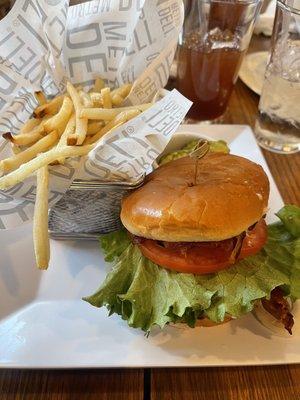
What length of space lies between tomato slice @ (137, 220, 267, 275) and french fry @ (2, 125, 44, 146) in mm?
409

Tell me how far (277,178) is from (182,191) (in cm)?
69

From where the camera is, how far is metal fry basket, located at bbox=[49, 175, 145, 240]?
3.67 feet

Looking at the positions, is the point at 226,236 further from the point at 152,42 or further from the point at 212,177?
the point at 152,42

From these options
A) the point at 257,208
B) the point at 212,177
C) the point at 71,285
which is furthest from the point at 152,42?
the point at 71,285

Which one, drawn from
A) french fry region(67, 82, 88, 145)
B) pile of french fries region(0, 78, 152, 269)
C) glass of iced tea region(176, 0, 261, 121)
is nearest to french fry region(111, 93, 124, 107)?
pile of french fries region(0, 78, 152, 269)

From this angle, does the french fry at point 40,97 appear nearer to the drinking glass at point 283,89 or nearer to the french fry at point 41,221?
the french fry at point 41,221

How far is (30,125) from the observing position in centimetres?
122

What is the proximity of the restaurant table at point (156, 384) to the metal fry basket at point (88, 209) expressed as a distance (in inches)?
16.2

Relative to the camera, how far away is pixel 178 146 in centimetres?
153

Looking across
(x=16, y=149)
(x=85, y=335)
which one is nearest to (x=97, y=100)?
(x=16, y=149)

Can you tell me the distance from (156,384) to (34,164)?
21.8 inches

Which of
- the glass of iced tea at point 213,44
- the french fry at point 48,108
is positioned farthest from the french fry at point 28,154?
the glass of iced tea at point 213,44

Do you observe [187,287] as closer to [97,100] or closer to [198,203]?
[198,203]

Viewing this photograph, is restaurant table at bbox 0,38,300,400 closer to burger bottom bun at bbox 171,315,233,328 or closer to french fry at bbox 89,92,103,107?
burger bottom bun at bbox 171,315,233,328
